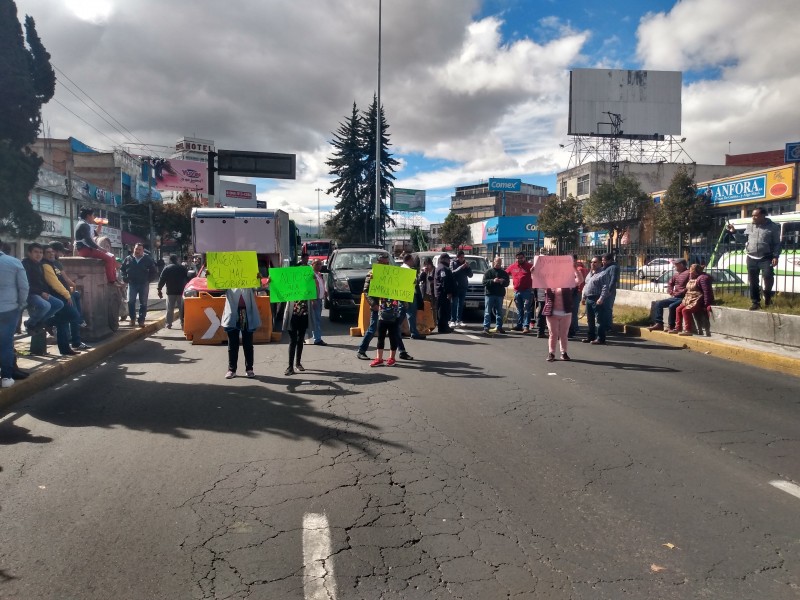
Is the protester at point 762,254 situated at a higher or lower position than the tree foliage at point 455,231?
lower

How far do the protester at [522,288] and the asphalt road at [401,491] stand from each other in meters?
5.88

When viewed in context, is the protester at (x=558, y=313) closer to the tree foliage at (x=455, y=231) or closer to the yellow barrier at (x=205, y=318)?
the yellow barrier at (x=205, y=318)

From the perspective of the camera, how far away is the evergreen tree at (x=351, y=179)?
54.8 metres

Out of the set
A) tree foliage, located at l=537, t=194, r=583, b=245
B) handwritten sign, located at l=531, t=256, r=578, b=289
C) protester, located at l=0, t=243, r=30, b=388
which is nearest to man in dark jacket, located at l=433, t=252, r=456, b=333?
handwritten sign, located at l=531, t=256, r=578, b=289

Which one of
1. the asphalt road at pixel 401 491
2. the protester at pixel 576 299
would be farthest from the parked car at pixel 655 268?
the asphalt road at pixel 401 491

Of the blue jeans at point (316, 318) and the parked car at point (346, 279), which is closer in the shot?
the blue jeans at point (316, 318)

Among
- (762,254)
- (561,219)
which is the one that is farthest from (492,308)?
(561,219)

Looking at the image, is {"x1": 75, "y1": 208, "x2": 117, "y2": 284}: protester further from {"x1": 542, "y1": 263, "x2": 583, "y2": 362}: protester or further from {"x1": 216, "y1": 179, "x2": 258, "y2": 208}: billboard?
{"x1": 216, "y1": 179, "x2": 258, "y2": 208}: billboard

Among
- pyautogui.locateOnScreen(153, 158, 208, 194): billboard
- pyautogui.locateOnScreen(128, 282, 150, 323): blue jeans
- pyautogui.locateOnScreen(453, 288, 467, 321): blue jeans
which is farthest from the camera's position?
pyautogui.locateOnScreen(153, 158, 208, 194): billboard

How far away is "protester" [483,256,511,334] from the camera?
1355 centimetres

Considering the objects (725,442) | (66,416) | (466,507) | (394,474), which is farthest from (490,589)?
(66,416)

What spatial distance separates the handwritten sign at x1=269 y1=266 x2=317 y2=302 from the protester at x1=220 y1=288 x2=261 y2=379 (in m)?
0.59

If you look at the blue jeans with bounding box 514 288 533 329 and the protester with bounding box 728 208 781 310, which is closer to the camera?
the protester with bounding box 728 208 781 310

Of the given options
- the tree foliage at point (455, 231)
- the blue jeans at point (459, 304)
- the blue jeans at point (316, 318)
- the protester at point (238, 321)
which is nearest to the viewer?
the protester at point (238, 321)
